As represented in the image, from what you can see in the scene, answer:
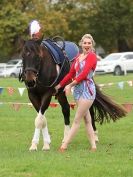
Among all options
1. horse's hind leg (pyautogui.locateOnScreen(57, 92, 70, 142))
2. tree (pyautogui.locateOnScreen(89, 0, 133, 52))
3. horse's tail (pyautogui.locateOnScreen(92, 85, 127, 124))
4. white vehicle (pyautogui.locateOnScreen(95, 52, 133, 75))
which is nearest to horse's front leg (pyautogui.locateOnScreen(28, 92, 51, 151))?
horse's hind leg (pyautogui.locateOnScreen(57, 92, 70, 142))

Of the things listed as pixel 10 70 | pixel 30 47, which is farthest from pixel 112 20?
pixel 30 47

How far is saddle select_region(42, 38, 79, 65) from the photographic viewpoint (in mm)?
10891

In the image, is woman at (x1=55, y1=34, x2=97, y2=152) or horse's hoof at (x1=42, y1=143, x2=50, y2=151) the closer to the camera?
woman at (x1=55, y1=34, x2=97, y2=152)

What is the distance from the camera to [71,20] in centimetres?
5181

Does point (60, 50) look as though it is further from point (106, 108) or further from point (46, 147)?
point (46, 147)

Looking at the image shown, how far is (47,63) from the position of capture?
10539mm

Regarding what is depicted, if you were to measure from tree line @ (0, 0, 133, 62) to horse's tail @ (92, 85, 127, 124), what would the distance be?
32.7 m

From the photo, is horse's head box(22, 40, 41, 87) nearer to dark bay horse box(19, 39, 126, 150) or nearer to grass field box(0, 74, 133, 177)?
dark bay horse box(19, 39, 126, 150)

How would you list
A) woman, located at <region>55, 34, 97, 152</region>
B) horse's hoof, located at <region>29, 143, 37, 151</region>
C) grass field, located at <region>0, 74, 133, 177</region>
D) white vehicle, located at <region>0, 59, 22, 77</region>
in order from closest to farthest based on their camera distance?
grass field, located at <region>0, 74, 133, 177</region> → woman, located at <region>55, 34, 97, 152</region> → horse's hoof, located at <region>29, 143, 37, 151</region> → white vehicle, located at <region>0, 59, 22, 77</region>

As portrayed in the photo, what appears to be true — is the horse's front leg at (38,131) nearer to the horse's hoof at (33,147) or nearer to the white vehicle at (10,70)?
the horse's hoof at (33,147)

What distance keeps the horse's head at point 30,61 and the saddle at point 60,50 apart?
0.88m

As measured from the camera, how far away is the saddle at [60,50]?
35.7ft

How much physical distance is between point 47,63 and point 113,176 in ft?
11.5

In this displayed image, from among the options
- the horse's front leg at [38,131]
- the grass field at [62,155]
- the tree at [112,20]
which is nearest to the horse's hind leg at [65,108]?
the grass field at [62,155]
